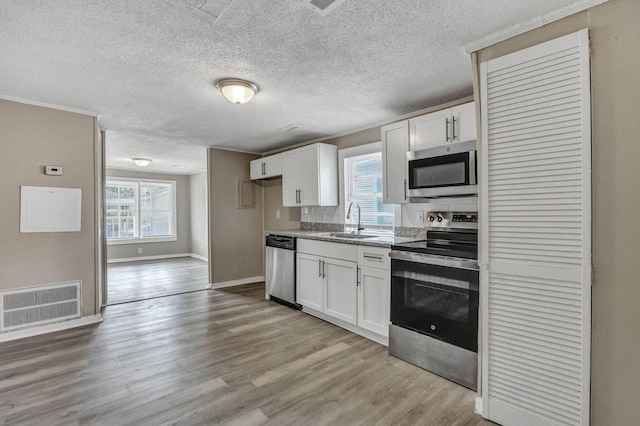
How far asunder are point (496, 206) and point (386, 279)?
1.26 meters

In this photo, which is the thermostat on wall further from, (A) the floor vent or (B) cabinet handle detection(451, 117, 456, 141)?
(B) cabinet handle detection(451, 117, 456, 141)

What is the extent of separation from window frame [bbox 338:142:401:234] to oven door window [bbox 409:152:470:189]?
2.40 feet

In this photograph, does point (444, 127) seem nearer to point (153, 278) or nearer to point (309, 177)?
point (309, 177)

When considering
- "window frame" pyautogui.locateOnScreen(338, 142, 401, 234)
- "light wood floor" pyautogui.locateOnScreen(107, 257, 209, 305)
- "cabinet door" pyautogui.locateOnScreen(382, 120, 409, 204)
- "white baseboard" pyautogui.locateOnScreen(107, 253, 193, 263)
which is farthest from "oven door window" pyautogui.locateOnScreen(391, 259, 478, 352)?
"white baseboard" pyautogui.locateOnScreen(107, 253, 193, 263)

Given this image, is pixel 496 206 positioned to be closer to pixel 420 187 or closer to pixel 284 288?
pixel 420 187

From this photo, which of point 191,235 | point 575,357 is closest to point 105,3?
point 575,357

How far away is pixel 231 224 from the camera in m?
5.46

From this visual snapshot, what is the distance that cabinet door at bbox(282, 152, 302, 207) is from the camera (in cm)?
454

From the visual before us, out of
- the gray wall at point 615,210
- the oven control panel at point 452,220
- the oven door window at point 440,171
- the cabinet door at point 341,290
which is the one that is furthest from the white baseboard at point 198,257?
the gray wall at point 615,210

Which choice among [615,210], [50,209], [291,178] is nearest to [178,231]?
[291,178]

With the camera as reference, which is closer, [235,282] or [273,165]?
[273,165]

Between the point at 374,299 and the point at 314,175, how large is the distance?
1917 millimetres

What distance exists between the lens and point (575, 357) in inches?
65.0

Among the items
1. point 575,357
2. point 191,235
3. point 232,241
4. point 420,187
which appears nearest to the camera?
point 575,357
